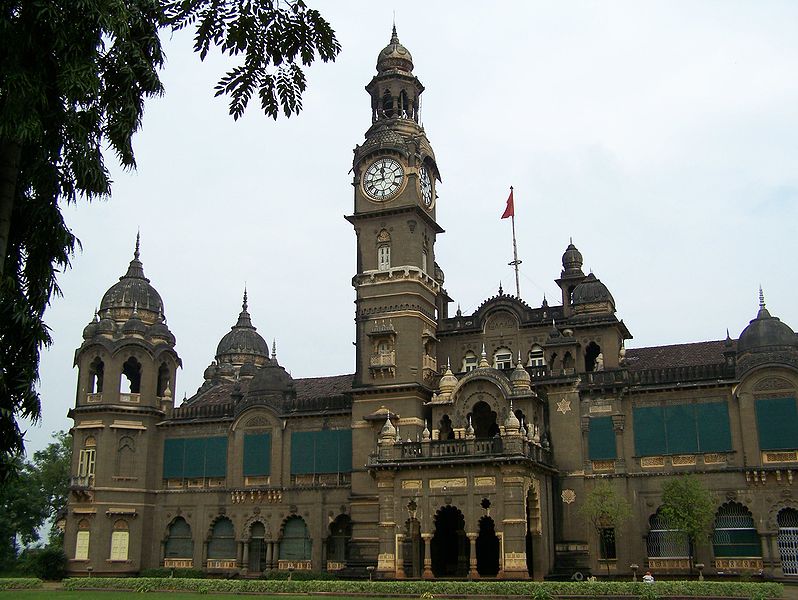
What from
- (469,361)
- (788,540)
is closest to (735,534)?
(788,540)

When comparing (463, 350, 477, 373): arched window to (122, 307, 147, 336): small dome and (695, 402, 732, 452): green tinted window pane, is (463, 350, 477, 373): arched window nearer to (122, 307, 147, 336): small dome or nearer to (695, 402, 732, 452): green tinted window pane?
(695, 402, 732, 452): green tinted window pane

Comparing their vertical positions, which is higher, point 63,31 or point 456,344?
point 456,344

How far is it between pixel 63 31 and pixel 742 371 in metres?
34.2

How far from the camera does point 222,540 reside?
156 ft

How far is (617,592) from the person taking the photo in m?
29.6

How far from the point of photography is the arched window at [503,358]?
4506cm

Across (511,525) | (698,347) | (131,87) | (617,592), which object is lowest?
(617,592)

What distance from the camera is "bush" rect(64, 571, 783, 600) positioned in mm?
28906

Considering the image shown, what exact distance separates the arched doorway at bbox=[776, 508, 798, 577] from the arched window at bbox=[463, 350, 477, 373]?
15.6 metres

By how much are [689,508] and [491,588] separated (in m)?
9.72

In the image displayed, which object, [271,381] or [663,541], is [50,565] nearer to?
[271,381]

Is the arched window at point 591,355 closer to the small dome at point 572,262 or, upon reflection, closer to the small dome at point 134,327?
the small dome at point 572,262

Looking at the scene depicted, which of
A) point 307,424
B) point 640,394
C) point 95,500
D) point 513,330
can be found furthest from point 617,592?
point 95,500

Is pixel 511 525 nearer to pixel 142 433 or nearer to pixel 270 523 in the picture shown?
pixel 270 523
